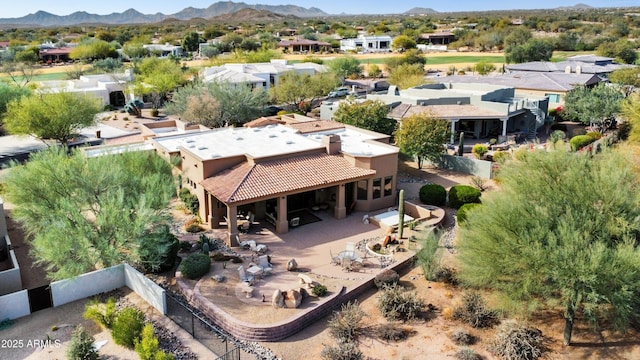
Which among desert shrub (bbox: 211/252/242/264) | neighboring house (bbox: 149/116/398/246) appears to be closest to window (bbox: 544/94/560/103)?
neighboring house (bbox: 149/116/398/246)

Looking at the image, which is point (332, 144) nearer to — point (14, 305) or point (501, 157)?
point (501, 157)

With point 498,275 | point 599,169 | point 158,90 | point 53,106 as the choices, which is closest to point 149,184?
point 498,275

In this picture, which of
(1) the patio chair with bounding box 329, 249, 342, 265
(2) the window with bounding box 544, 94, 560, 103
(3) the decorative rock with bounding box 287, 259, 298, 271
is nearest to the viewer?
(3) the decorative rock with bounding box 287, 259, 298, 271

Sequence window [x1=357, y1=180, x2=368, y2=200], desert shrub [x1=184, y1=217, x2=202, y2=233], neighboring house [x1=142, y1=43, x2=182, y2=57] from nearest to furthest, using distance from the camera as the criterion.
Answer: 1. desert shrub [x1=184, y1=217, x2=202, y2=233]
2. window [x1=357, y1=180, x2=368, y2=200]
3. neighboring house [x1=142, y1=43, x2=182, y2=57]

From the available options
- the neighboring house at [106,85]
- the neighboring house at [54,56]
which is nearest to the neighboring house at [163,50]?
the neighboring house at [54,56]

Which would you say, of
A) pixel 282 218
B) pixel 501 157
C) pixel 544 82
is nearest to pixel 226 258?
pixel 282 218

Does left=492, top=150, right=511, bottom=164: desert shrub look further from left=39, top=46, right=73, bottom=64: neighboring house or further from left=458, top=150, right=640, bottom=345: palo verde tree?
left=39, top=46, right=73, bottom=64: neighboring house

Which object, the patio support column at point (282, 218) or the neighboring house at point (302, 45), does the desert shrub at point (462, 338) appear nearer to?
the patio support column at point (282, 218)
